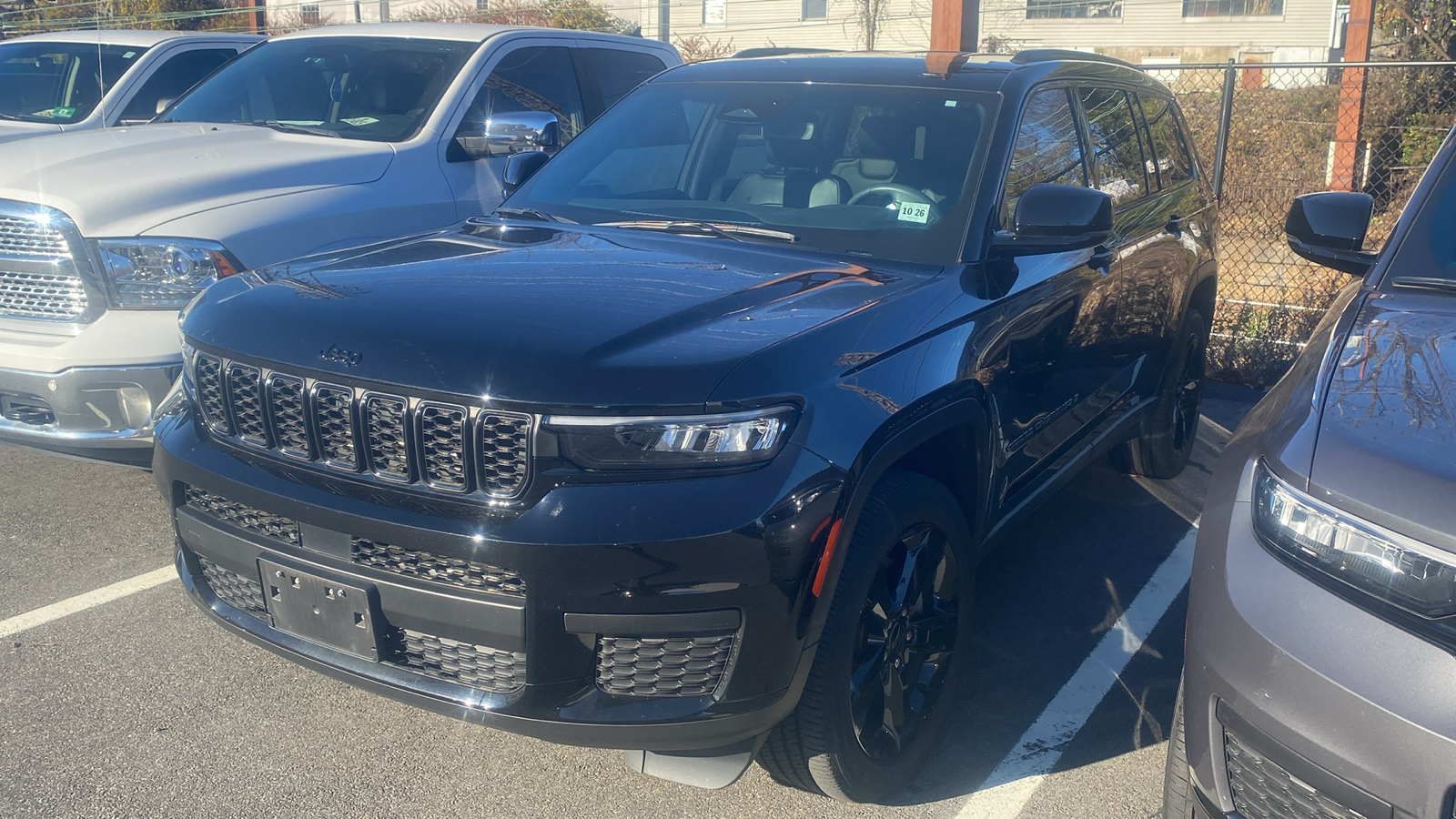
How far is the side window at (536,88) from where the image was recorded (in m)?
5.78

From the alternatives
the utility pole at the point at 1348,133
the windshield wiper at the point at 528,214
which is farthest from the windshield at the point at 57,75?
the utility pole at the point at 1348,133

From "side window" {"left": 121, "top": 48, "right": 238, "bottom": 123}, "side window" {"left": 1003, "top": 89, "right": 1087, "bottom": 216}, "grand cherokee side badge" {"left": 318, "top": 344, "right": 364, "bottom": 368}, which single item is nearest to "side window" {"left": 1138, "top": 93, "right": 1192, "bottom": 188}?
"side window" {"left": 1003, "top": 89, "right": 1087, "bottom": 216}

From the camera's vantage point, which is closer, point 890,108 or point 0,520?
point 890,108

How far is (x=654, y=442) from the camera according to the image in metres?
2.32

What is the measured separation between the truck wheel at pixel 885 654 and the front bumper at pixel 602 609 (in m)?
0.16

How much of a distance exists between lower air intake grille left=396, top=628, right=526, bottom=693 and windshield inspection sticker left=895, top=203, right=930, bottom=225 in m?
1.76

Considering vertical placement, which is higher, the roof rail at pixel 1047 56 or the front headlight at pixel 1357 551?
the roof rail at pixel 1047 56

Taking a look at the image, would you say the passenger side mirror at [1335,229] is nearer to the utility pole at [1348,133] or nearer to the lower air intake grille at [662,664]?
the lower air intake grille at [662,664]

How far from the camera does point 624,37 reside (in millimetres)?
6824

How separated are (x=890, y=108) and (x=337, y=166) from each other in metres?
2.50

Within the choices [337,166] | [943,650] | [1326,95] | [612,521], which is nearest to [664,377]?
[612,521]

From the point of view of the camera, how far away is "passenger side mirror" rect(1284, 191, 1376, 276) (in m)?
3.42

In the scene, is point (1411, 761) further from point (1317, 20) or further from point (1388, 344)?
point (1317, 20)

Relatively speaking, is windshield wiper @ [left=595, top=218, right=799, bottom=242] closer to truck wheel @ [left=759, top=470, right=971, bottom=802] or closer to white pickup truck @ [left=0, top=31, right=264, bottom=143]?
truck wheel @ [left=759, top=470, right=971, bottom=802]
